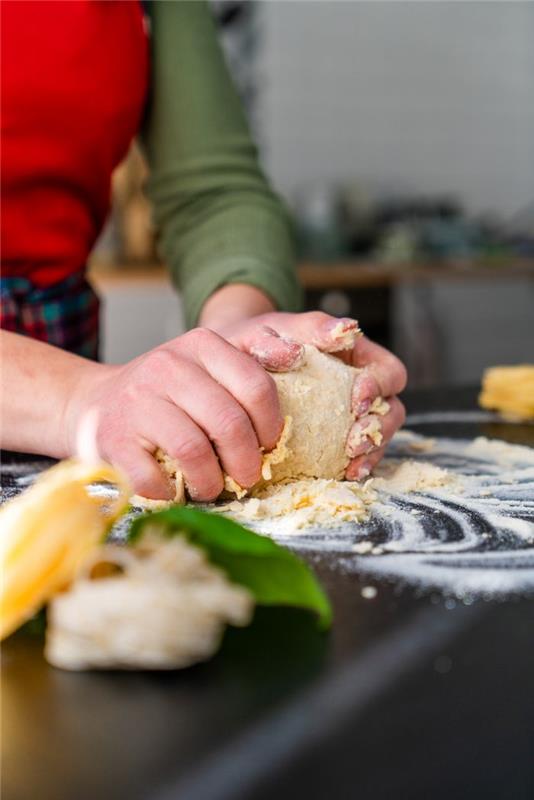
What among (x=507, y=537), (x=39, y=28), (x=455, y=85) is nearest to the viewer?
(x=507, y=537)

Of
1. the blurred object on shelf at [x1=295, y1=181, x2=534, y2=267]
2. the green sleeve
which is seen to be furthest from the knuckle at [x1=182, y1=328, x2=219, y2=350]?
the blurred object on shelf at [x1=295, y1=181, x2=534, y2=267]

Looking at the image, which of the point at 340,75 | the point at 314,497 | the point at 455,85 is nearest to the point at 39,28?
the point at 314,497

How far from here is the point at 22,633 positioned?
380mm

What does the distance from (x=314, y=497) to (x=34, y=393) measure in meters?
0.24

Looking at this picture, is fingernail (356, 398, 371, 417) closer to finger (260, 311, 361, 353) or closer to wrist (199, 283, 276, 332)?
finger (260, 311, 361, 353)

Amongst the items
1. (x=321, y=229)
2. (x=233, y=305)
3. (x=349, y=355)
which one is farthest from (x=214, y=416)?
(x=321, y=229)

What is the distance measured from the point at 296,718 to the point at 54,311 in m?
0.75

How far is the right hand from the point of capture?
548 mm

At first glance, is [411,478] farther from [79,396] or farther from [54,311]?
[54,311]

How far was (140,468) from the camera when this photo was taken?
1.82 feet

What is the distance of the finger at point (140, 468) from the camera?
556 mm

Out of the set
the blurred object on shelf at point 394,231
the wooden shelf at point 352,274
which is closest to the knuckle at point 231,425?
the wooden shelf at point 352,274

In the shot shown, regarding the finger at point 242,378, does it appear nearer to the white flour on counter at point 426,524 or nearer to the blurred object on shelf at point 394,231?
the white flour on counter at point 426,524

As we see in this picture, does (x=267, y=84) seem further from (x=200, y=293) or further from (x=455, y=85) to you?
(x=200, y=293)
